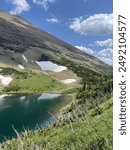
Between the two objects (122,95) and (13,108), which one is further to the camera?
(13,108)

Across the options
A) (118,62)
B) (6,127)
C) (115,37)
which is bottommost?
(6,127)

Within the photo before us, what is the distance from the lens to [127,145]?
6.95 m

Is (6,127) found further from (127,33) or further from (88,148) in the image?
(127,33)

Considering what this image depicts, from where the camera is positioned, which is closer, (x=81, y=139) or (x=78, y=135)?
(x=81, y=139)

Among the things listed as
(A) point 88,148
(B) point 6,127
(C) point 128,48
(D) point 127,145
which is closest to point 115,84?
(C) point 128,48

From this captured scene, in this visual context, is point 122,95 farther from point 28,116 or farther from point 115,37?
point 28,116

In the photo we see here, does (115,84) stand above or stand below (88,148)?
above

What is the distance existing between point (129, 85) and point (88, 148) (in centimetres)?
2170

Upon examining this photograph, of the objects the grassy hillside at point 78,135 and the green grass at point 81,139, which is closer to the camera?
the green grass at point 81,139

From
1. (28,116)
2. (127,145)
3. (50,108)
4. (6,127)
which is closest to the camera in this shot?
(127,145)

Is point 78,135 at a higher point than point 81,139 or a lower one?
higher

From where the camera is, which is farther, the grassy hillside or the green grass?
the grassy hillside

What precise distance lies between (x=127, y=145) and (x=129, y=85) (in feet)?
3.91

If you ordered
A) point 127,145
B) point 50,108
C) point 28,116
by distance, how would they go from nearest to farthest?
1. point 127,145
2. point 28,116
3. point 50,108
